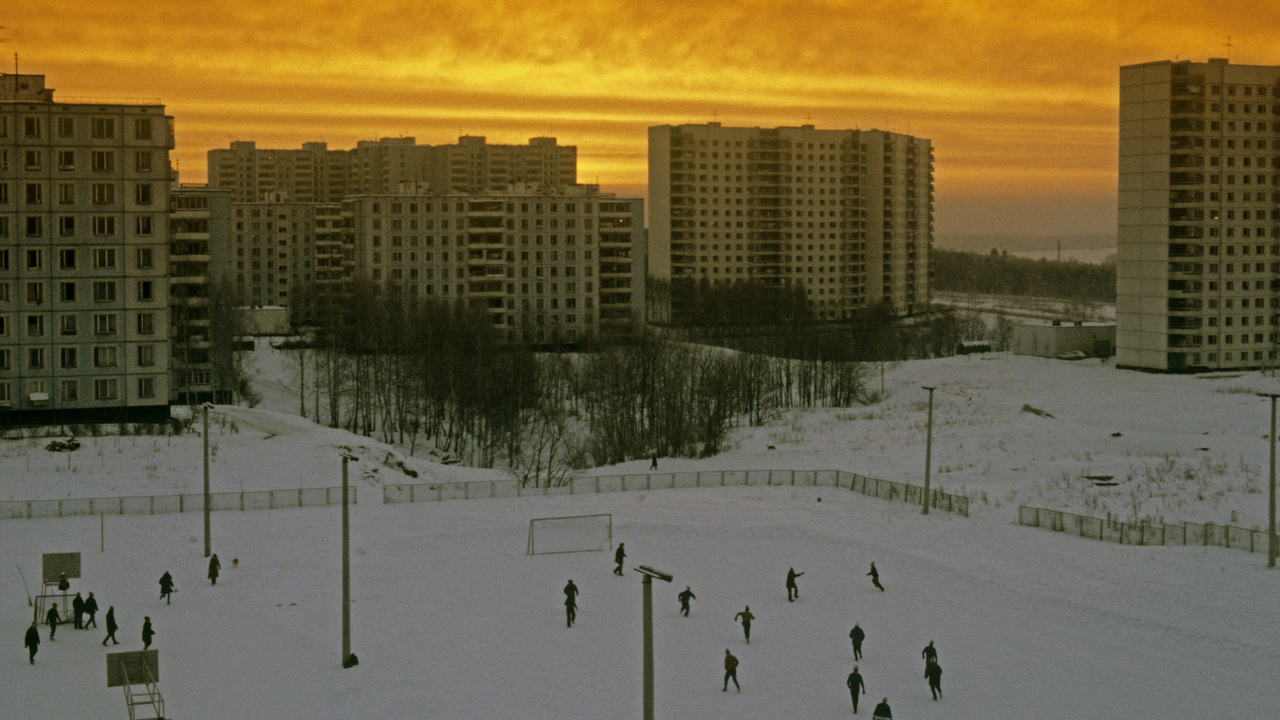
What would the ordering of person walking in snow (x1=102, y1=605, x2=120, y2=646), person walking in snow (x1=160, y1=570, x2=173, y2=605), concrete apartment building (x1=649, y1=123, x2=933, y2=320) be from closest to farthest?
person walking in snow (x1=102, y1=605, x2=120, y2=646) < person walking in snow (x1=160, y1=570, x2=173, y2=605) < concrete apartment building (x1=649, y1=123, x2=933, y2=320)

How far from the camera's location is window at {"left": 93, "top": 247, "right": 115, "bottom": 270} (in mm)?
69312

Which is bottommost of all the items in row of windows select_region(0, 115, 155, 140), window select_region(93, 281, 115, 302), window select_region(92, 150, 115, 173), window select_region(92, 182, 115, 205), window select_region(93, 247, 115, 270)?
window select_region(93, 281, 115, 302)

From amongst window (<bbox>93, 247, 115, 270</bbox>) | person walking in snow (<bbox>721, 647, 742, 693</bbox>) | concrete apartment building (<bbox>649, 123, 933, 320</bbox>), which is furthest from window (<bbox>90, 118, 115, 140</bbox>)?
concrete apartment building (<bbox>649, 123, 933, 320</bbox>)

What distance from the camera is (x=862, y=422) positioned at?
85.1 metres

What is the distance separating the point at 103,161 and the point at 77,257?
573 centimetres

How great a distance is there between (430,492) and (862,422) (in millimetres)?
40030

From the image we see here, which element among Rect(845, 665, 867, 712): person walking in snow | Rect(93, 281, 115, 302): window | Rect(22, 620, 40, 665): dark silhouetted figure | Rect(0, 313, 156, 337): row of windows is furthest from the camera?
Rect(93, 281, 115, 302): window

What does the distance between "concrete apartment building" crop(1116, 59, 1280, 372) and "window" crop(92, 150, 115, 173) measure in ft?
260

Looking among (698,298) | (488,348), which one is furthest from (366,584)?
(698,298)

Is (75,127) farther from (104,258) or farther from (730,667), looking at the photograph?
(730,667)

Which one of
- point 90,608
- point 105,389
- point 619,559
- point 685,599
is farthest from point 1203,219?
point 90,608

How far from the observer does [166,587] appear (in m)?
36.9

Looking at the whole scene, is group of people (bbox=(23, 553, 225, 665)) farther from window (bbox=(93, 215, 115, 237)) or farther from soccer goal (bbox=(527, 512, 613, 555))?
window (bbox=(93, 215, 115, 237))

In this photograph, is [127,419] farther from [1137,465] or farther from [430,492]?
[1137,465]
